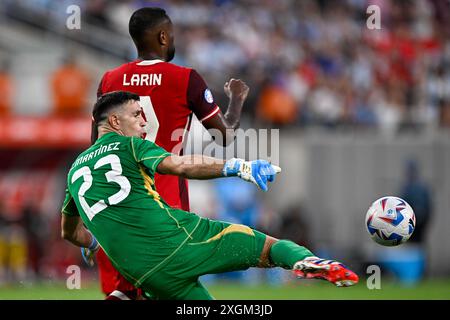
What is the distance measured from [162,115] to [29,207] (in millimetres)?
11600

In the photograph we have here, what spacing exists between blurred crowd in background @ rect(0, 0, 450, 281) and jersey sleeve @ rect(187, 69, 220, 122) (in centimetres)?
1023

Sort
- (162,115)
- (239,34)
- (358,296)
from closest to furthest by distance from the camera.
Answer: (162,115) < (358,296) < (239,34)

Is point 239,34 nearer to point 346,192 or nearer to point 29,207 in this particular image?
point 346,192

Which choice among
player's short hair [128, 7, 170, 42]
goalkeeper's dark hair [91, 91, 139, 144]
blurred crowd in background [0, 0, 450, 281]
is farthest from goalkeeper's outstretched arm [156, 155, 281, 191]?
blurred crowd in background [0, 0, 450, 281]

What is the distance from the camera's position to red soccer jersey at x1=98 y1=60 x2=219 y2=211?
7859 millimetres

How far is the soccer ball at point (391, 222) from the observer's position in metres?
7.88

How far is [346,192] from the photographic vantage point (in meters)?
19.5

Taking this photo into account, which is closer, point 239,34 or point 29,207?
point 29,207

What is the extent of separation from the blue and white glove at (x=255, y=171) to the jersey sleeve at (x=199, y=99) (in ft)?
4.47

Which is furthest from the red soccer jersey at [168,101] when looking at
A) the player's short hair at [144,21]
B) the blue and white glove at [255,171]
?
the blue and white glove at [255,171]

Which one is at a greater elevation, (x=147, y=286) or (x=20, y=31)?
(x=20, y=31)

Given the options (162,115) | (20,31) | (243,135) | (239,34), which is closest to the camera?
(162,115)
